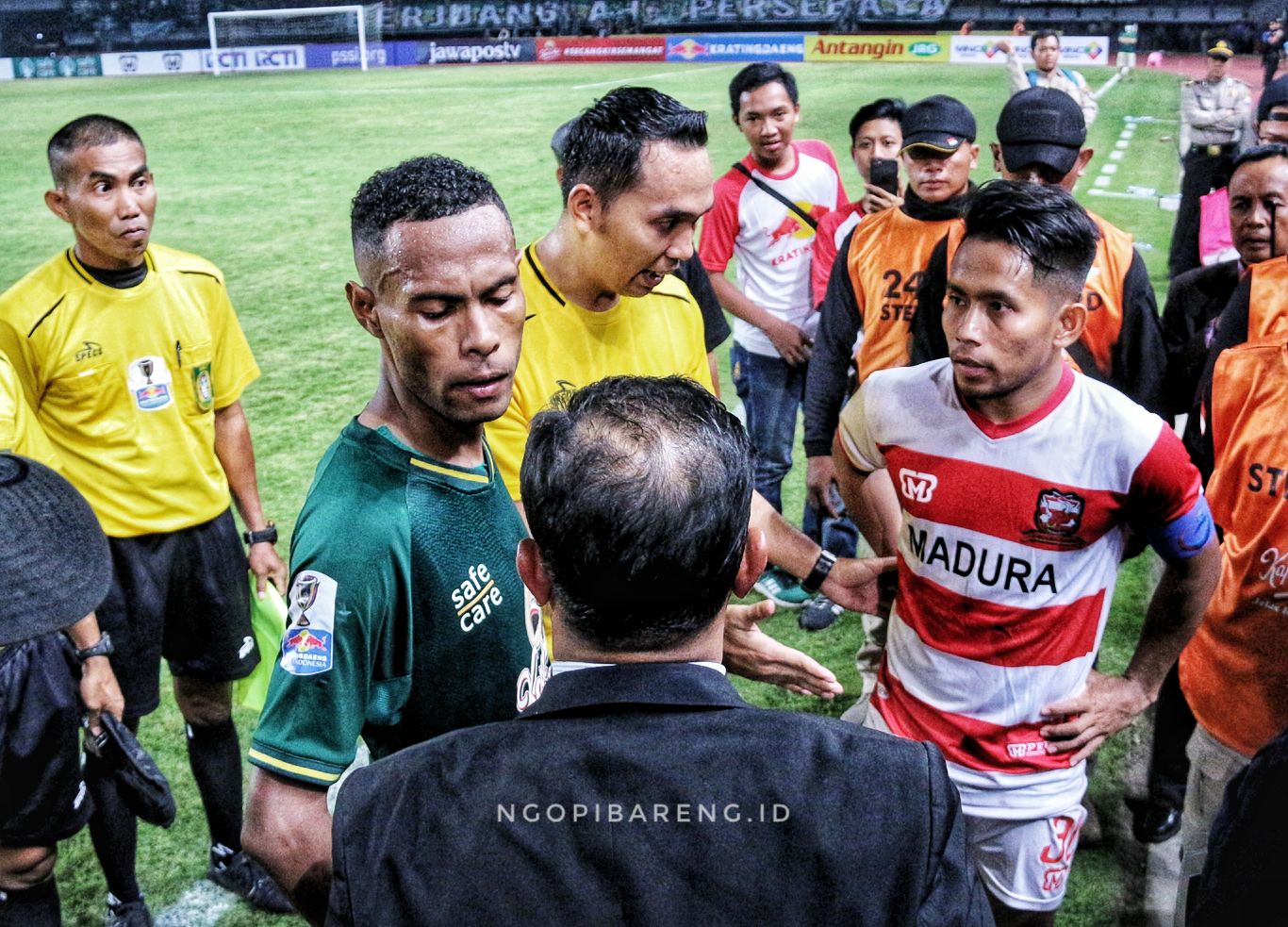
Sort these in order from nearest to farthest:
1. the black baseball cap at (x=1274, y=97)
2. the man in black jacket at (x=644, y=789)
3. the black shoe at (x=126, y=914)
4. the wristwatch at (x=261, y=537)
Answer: the man in black jacket at (x=644, y=789), the black shoe at (x=126, y=914), the wristwatch at (x=261, y=537), the black baseball cap at (x=1274, y=97)

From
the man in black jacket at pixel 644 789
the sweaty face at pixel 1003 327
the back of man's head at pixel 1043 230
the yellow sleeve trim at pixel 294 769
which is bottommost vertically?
the yellow sleeve trim at pixel 294 769

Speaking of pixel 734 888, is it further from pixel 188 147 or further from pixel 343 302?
pixel 188 147

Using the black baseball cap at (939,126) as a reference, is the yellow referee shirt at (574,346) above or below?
below

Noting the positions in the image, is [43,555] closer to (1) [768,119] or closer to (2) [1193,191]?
(1) [768,119]

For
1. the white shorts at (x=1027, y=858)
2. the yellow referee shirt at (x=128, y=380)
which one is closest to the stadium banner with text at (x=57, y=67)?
the yellow referee shirt at (x=128, y=380)

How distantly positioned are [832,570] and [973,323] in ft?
2.51

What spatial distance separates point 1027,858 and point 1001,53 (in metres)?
34.0

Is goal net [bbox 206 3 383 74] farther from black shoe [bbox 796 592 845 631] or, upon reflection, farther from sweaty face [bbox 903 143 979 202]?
sweaty face [bbox 903 143 979 202]

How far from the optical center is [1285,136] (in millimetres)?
5293

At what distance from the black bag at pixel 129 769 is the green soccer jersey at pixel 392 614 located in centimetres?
155

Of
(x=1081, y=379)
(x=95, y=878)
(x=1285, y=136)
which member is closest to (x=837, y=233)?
(x=1285, y=136)

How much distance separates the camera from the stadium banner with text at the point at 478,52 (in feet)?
127

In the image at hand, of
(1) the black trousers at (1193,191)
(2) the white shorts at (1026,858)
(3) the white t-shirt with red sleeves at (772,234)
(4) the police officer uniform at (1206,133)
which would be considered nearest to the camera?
(2) the white shorts at (1026,858)

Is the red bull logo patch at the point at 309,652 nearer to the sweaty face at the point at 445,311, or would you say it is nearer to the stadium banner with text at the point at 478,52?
the sweaty face at the point at 445,311
